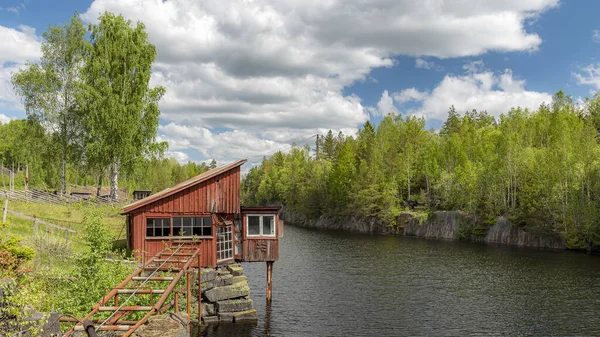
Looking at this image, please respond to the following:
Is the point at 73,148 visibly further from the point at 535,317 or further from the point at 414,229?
the point at 414,229

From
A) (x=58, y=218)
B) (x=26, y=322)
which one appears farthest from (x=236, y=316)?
(x=58, y=218)

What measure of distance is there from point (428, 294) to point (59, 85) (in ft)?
152

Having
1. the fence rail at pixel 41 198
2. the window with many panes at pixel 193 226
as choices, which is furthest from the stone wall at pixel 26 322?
the fence rail at pixel 41 198

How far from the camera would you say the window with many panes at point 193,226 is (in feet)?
99.5

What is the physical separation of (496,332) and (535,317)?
4.91 meters

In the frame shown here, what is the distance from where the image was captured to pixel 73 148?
52844 millimetres

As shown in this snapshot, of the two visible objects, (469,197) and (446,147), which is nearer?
(469,197)

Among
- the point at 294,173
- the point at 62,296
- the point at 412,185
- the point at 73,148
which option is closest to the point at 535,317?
the point at 62,296

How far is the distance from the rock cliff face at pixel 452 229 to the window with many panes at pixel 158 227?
185 ft

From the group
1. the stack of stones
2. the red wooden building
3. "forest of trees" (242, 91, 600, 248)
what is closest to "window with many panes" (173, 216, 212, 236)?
the red wooden building

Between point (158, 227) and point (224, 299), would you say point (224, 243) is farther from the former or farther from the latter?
point (158, 227)

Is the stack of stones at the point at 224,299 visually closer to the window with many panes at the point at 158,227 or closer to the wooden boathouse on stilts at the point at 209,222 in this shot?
the wooden boathouse on stilts at the point at 209,222

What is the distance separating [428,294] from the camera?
36438 mm

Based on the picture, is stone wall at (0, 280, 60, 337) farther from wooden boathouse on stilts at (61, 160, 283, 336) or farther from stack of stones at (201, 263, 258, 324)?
stack of stones at (201, 263, 258, 324)
